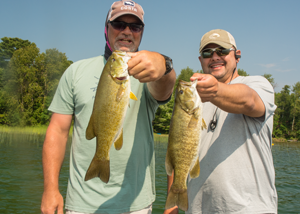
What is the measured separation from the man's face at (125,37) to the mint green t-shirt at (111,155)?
1.28ft

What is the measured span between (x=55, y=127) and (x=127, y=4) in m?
1.69

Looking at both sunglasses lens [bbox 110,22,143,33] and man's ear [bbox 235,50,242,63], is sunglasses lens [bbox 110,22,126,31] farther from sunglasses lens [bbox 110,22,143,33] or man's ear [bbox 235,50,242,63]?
man's ear [bbox 235,50,242,63]

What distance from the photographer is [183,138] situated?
2295 millimetres

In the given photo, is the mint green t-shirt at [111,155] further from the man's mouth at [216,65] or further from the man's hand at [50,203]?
the man's mouth at [216,65]

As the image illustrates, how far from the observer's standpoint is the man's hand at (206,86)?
2.16m

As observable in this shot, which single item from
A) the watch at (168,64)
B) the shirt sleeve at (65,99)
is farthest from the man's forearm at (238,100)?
the shirt sleeve at (65,99)

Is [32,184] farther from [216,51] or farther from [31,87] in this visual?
[31,87]

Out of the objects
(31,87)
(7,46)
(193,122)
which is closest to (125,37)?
(193,122)

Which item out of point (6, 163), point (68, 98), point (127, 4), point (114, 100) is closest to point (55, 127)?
point (68, 98)

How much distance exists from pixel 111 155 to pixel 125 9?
1.68m

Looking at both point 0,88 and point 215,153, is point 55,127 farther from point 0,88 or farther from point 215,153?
point 0,88

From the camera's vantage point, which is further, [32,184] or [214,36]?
[32,184]

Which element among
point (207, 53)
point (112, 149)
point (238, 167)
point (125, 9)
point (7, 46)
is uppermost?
point (7, 46)

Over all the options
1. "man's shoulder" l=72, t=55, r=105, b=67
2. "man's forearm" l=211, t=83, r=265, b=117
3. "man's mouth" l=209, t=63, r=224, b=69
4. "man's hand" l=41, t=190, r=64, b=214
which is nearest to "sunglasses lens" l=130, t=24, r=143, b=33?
"man's shoulder" l=72, t=55, r=105, b=67
